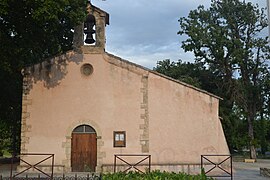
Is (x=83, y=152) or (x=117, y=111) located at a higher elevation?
(x=117, y=111)

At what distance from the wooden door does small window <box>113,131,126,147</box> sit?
2.87ft

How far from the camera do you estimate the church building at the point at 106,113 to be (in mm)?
13875

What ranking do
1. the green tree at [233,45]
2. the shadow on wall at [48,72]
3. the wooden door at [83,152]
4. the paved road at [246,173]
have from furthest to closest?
1. the green tree at [233,45]
2. the shadow on wall at [48,72]
3. the wooden door at [83,152]
4. the paved road at [246,173]

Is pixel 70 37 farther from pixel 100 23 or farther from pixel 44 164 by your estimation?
pixel 44 164

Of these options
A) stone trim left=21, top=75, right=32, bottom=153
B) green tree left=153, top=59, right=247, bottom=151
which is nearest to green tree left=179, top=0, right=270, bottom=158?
green tree left=153, top=59, right=247, bottom=151

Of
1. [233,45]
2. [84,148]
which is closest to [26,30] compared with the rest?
[84,148]

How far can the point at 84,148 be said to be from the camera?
45.9 ft

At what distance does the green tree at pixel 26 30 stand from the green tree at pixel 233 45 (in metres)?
13.3

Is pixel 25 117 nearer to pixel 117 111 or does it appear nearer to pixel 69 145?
pixel 69 145

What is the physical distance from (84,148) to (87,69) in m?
3.56

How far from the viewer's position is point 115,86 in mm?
14461

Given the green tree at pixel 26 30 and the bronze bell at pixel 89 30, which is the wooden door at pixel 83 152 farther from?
the bronze bell at pixel 89 30

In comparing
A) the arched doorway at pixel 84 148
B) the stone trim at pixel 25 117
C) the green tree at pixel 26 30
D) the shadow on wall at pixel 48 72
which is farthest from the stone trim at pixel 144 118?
the stone trim at pixel 25 117

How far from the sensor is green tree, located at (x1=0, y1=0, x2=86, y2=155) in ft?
34.1
